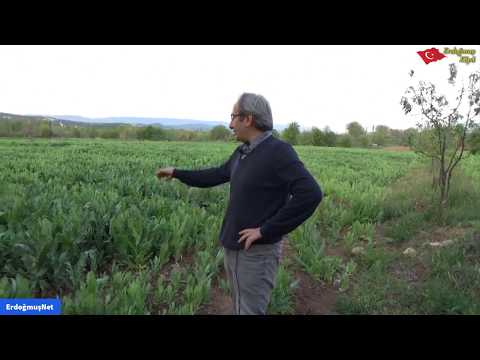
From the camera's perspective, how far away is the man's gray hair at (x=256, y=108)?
213 cm

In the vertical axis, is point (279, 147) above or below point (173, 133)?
below

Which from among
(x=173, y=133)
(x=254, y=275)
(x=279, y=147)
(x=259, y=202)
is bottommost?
(x=254, y=275)

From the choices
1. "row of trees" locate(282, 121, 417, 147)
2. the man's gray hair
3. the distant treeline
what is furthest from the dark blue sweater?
"row of trees" locate(282, 121, 417, 147)

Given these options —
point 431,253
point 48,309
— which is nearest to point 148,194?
point 48,309

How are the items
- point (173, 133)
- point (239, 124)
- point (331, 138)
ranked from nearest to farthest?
point (239, 124) → point (173, 133) → point (331, 138)

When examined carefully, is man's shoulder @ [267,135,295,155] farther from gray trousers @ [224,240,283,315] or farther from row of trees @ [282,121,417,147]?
row of trees @ [282,121,417,147]

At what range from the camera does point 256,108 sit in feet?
6.99

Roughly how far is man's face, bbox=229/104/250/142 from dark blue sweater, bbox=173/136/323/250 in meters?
0.14

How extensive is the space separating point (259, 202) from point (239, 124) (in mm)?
517

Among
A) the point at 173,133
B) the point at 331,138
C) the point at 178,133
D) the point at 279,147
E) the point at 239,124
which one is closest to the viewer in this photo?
the point at 279,147

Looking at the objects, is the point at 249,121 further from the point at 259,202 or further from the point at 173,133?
the point at 173,133

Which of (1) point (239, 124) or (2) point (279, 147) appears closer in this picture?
(2) point (279, 147)

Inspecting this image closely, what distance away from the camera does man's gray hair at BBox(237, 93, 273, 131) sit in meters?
2.13

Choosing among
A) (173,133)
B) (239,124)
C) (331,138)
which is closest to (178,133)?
(173,133)
